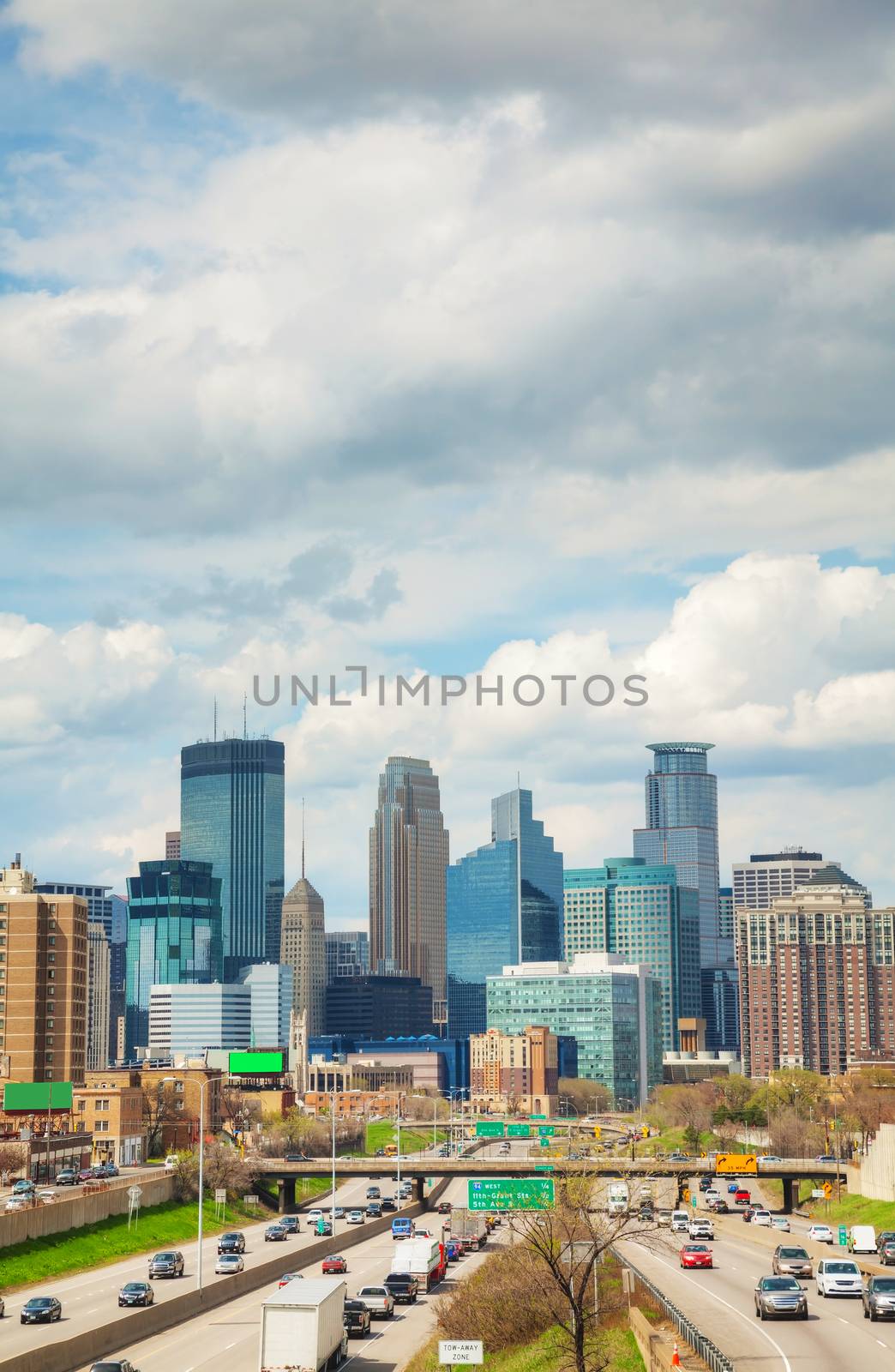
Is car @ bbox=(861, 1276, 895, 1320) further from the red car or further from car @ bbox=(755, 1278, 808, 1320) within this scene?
the red car

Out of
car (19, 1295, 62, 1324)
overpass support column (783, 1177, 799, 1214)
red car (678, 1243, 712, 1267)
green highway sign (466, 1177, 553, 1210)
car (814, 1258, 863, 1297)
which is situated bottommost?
overpass support column (783, 1177, 799, 1214)

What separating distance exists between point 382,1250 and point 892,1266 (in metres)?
56.3

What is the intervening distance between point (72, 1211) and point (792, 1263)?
5162 cm

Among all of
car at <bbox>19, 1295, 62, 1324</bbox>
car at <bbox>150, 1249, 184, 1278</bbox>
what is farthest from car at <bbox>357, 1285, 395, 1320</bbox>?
car at <bbox>150, 1249, 184, 1278</bbox>

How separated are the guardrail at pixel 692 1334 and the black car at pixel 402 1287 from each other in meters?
14.8

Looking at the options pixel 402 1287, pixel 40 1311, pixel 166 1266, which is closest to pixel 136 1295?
pixel 40 1311

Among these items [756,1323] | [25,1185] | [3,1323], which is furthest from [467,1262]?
[756,1323]

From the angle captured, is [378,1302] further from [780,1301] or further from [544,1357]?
[780,1301]

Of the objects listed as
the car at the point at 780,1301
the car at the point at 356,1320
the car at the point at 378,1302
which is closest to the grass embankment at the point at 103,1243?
the car at the point at 378,1302

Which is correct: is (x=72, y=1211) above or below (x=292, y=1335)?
below

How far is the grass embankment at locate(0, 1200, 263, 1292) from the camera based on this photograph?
356ft

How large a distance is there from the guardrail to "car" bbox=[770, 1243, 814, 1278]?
6727mm

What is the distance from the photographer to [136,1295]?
92.1 meters

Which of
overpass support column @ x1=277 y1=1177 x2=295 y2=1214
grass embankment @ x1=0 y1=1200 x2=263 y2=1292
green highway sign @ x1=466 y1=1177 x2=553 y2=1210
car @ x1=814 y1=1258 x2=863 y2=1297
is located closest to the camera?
car @ x1=814 y1=1258 x2=863 y2=1297
